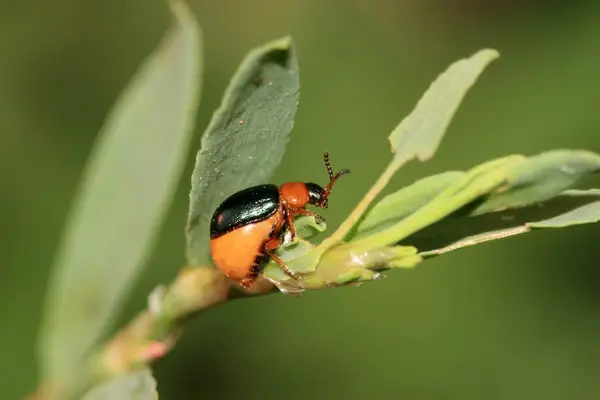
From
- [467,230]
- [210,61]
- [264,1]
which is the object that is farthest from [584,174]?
[264,1]

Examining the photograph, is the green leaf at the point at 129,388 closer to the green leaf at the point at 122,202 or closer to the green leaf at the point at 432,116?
the green leaf at the point at 122,202

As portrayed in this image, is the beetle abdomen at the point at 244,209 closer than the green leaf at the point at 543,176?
No

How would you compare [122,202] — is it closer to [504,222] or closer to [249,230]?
[249,230]

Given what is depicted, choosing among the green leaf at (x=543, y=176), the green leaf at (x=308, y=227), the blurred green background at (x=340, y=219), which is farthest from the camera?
the blurred green background at (x=340, y=219)

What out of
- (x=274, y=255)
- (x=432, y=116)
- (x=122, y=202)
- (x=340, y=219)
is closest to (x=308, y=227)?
(x=274, y=255)

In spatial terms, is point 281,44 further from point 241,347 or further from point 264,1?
point 264,1

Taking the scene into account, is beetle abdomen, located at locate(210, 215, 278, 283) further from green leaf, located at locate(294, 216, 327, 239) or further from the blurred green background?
the blurred green background

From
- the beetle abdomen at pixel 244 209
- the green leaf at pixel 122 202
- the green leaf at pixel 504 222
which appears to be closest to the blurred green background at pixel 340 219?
the green leaf at pixel 122 202
